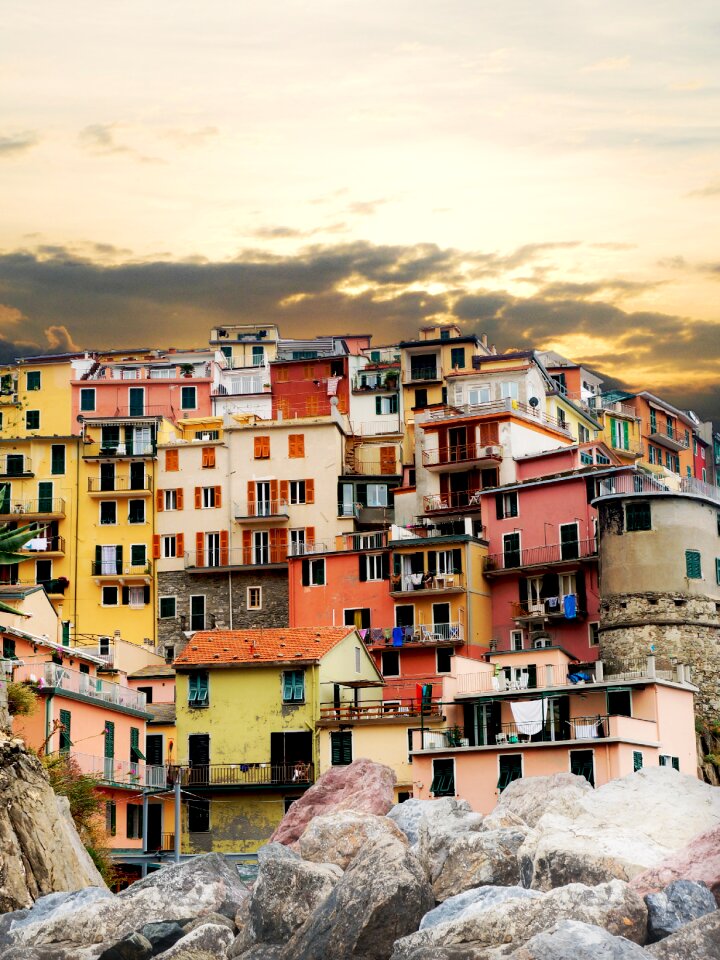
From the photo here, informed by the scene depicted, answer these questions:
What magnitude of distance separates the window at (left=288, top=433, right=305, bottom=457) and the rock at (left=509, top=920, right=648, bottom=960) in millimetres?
63500

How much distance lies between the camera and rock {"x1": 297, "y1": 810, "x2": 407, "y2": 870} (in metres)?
32.2

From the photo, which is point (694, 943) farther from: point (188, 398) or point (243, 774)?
point (188, 398)

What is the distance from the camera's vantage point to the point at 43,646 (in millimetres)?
53062

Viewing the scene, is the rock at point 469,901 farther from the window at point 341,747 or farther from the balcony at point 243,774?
the window at point 341,747

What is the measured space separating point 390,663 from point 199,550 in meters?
16.9

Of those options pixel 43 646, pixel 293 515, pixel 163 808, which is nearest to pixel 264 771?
pixel 163 808

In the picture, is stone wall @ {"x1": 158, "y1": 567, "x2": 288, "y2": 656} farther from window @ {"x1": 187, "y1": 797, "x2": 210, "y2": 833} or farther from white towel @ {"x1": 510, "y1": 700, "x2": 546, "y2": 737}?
white towel @ {"x1": 510, "y1": 700, "x2": 546, "y2": 737}

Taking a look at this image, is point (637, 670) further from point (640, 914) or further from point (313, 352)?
point (313, 352)

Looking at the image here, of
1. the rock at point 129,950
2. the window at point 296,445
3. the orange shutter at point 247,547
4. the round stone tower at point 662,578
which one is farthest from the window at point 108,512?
the rock at point 129,950

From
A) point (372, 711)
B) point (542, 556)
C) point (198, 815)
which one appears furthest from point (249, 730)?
point (542, 556)

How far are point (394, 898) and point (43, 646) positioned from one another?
2926 cm

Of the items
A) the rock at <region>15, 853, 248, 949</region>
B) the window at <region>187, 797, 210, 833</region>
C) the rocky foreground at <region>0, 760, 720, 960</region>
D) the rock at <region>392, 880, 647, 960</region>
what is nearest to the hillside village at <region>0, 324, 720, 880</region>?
the window at <region>187, 797, 210, 833</region>

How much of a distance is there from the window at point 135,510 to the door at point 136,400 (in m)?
11.9

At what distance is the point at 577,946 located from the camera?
855 inches
